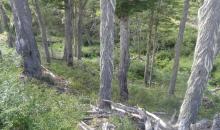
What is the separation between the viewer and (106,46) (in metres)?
12.2

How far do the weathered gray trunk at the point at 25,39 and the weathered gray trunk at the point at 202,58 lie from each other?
22.3 feet

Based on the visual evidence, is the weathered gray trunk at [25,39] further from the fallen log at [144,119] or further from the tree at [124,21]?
the fallen log at [144,119]

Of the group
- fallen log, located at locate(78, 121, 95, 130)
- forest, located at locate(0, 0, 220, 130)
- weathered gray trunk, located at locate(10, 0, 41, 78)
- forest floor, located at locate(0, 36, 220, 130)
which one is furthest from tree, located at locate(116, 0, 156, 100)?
fallen log, located at locate(78, 121, 95, 130)

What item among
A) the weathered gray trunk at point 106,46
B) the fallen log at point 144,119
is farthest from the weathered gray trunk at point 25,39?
the fallen log at point 144,119

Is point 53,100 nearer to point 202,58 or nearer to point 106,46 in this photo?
point 106,46

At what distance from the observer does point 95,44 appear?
39688mm

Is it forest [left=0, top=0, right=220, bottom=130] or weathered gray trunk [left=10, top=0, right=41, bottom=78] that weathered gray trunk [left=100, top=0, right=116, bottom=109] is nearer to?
forest [left=0, top=0, right=220, bottom=130]

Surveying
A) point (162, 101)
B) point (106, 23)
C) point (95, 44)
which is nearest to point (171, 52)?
point (95, 44)

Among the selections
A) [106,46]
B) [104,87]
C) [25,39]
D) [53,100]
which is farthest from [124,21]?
[53,100]

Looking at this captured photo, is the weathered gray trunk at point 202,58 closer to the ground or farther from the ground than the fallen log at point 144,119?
farther from the ground

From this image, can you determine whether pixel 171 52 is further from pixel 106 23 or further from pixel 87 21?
pixel 106 23

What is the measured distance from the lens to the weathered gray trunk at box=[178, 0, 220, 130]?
30.9ft

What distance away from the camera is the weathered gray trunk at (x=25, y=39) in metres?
14.2

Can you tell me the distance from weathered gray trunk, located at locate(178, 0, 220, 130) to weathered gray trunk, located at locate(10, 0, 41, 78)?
681 cm
